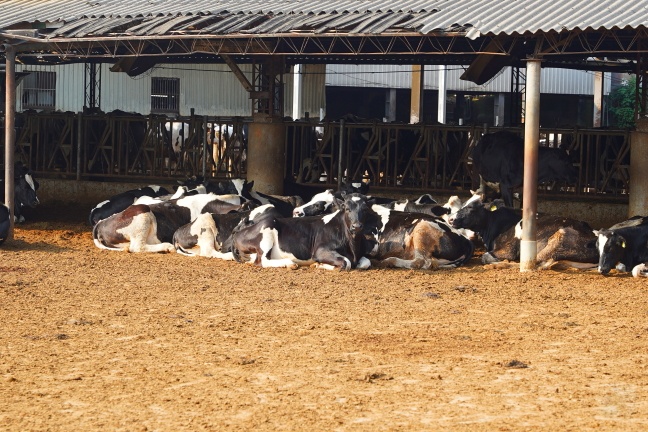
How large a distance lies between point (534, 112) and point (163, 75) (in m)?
25.7

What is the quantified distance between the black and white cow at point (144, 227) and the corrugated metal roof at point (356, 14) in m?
2.75

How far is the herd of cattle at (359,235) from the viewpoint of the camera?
14.6 m

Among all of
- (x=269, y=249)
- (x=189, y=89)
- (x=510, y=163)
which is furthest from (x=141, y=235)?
(x=189, y=89)

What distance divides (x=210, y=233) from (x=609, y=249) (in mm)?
5420

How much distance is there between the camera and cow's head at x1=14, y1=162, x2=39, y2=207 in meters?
20.7

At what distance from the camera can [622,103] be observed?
46.1 m

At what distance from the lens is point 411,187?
22.5 m

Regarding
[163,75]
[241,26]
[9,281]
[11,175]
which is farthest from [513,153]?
[163,75]

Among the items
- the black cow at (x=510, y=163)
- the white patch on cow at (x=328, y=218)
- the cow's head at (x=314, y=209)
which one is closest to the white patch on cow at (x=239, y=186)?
the cow's head at (x=314, y=209)

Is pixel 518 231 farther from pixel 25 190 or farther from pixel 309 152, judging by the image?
pixel 25 190

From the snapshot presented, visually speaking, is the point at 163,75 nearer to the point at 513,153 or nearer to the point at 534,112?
the point at 513,153

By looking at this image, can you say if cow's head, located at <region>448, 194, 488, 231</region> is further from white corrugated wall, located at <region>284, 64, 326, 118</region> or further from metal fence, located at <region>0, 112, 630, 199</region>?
white corrugated wall, located at <region>284, 64, 326, 118</region>

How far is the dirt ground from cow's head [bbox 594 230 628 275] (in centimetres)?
19

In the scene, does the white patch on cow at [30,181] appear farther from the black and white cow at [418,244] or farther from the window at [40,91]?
the window at [40,91]
